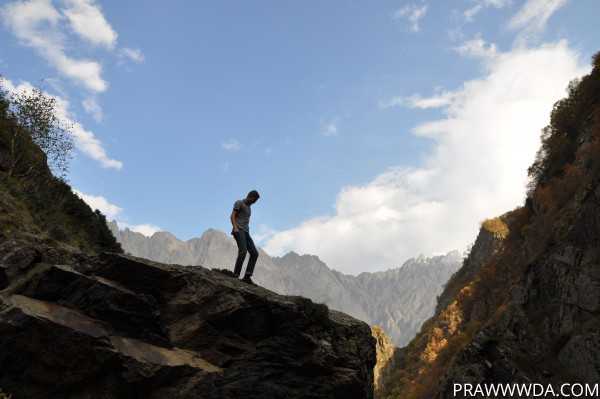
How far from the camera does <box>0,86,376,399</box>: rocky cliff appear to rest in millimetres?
10305

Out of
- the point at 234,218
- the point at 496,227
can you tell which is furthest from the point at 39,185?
the point at 496,227

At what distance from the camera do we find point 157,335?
1174 centimetres

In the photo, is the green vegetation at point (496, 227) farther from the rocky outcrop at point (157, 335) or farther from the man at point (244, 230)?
the rocky outcrop at point (157, 335)

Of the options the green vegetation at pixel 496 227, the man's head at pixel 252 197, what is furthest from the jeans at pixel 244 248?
the green vegetation at pixel 496 227

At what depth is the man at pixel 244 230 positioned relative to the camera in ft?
47.5

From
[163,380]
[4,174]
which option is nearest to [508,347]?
[163,380]

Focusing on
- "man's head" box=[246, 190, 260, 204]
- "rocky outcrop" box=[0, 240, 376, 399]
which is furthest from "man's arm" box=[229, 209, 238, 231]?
"rocky outcrop" box=[0, 240, 376, 399]

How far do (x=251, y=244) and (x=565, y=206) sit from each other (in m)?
32.1

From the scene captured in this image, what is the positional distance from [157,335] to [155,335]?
0.18 ft

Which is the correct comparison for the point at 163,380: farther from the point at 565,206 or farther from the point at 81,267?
the point at 565,206

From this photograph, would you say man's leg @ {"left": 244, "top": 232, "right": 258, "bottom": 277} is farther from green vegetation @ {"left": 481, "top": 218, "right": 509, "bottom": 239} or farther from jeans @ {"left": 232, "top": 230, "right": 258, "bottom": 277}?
green vegetation @ {"left": 481, "top": 218, "right": 509, "bottom": 239}

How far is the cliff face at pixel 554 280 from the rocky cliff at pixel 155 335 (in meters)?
19.7

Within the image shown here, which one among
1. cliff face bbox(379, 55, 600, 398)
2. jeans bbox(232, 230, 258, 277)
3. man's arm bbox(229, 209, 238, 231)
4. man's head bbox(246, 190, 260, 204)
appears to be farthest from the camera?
cliff face bbox(379, 55, 600, 398)

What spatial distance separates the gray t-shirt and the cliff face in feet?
70.4
